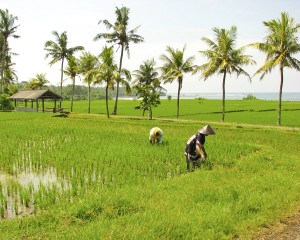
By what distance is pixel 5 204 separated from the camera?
21.1ft

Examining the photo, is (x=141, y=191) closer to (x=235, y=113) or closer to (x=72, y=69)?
(x=235, y=113)

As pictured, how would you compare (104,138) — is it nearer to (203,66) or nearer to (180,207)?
(180,207)

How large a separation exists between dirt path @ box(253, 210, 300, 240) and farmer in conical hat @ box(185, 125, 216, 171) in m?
3.27

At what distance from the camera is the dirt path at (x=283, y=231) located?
5074mm

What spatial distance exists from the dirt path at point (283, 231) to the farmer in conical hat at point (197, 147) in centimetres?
327

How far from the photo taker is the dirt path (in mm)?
5074

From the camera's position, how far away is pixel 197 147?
877 centimetres

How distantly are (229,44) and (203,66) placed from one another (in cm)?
280

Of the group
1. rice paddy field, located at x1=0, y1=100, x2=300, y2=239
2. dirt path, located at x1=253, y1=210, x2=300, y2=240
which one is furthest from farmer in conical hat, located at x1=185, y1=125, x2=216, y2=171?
dirt path, located at x1=253, y1=210, x2=300, y2=240

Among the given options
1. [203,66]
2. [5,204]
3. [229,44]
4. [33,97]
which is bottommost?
[5,204]

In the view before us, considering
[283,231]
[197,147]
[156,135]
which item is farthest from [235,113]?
[283,231]

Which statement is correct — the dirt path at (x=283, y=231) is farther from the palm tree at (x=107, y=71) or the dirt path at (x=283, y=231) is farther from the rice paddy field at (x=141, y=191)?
the palm tree at (x=107, y=71)

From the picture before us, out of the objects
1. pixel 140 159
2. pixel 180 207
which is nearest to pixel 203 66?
pixel 140 159

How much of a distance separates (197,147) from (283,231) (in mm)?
3787
